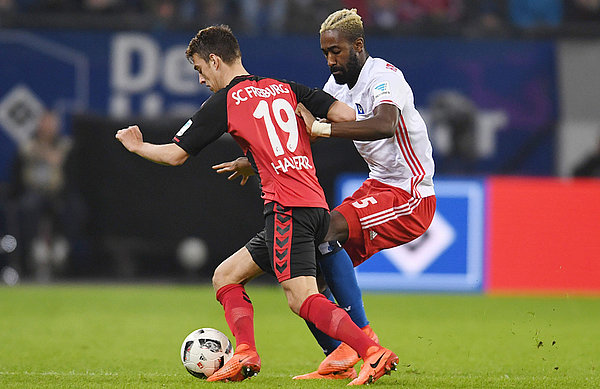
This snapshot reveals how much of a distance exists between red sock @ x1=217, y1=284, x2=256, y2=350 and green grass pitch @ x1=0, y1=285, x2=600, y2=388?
0.24m

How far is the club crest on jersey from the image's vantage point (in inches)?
210

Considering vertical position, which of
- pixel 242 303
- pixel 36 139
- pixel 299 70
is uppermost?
pixel 299 70

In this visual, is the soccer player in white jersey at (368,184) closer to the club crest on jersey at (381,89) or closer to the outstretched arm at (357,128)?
the club crest on jersey at (381,89)

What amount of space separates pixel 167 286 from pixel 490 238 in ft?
12.8

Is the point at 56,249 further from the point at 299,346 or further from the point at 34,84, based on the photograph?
the point at 299,346

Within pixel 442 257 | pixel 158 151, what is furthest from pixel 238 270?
pixel 442 257

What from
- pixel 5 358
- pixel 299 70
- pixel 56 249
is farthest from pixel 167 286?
pixel 5 358

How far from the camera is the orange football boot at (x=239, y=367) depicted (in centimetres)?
518

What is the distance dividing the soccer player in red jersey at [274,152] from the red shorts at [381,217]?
0.40 metres

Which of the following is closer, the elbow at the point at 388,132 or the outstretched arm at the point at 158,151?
the outstretched arm at the point at 158,151

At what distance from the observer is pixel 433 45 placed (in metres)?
13.5

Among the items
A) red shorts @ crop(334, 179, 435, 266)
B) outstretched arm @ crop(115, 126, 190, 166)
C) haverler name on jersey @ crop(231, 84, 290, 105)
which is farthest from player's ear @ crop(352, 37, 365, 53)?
outstretched arm @ crop(115, 126, 190, 166)

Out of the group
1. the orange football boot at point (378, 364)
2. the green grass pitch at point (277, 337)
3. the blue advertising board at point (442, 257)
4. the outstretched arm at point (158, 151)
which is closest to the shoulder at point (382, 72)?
the outstretched arm at point (158, 151)

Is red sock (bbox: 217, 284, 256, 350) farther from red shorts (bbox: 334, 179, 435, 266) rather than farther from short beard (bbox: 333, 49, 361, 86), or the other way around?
short beard (bbox: 333, 49, 361, 86)
